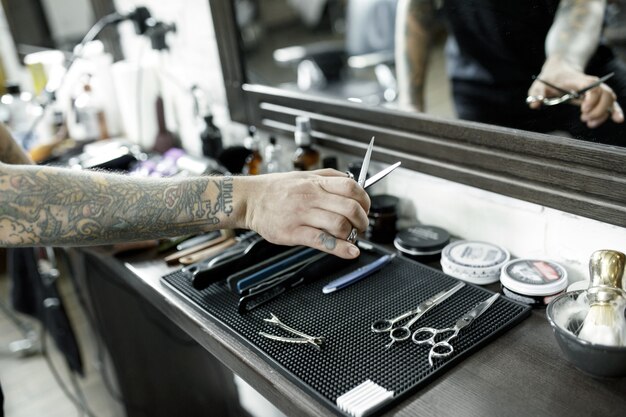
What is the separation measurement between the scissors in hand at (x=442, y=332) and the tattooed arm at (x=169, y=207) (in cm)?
16

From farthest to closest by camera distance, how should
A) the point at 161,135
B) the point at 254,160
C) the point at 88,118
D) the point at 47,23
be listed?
the point at 47,23 < the point at 88,118 < the point at 161,135 < the point at 254,160

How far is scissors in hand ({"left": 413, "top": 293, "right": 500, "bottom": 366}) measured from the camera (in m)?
0.81

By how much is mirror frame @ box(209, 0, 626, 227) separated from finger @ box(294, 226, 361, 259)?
0.34 metres

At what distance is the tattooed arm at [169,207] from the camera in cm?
86

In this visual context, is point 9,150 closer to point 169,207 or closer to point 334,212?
point 169,207

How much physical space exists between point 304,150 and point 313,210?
1.55 feet

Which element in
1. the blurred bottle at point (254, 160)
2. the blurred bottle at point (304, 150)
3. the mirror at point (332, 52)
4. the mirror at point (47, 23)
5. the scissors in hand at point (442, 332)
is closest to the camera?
the scissors in hand at point (442, 332)

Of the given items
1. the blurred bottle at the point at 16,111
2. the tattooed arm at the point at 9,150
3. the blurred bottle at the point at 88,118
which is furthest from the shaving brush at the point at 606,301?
the blurred bottle at the point at 16,111

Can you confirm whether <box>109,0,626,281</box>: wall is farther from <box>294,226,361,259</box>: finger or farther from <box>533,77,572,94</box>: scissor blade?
<box>294,226,361,259</box>: finger

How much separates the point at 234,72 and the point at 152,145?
523mm

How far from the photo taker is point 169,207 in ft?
3.10

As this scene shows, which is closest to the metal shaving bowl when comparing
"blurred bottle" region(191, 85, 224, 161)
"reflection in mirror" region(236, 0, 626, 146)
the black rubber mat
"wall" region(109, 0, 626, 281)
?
the black rubber mat

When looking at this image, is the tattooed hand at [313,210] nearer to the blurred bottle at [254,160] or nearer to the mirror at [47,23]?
the blurred bottle at [254,160]

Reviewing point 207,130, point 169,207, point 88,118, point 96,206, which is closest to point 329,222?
point 169,207
